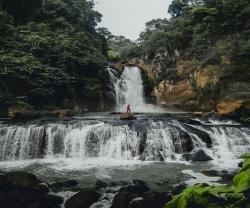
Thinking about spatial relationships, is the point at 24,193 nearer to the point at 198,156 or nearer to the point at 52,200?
the point at 52,200

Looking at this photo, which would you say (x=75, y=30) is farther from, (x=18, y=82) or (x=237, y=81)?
(x=237, y=81)

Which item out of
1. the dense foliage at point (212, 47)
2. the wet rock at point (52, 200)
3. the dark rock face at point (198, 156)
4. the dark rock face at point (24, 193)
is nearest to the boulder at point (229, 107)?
the dense foliage at point (212, 47)

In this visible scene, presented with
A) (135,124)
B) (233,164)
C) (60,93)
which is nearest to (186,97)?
(60,93)

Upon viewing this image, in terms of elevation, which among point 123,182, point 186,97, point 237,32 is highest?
point 237,32

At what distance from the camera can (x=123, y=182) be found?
11805 millimetres

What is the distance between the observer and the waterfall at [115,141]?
1686 cm

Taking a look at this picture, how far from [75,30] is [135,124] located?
767 inches

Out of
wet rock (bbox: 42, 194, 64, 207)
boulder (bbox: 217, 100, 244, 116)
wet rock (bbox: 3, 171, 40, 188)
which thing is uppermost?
boulder (bbox: 217, 100, 244, 116)

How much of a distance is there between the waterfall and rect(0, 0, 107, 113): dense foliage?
264 inches

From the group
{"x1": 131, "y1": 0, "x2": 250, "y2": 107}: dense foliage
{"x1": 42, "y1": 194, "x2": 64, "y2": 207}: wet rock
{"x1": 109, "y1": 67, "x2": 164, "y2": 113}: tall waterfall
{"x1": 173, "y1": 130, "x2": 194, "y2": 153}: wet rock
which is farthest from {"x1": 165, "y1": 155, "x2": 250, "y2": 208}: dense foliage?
{"x1": 109, "y1": 67, "x2": 164, "y2": 113}: tall waterfall

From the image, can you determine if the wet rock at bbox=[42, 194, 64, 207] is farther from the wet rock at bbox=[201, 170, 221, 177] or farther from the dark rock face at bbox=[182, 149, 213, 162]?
the dark rock face at bbox=[182, 149, 213, 162]

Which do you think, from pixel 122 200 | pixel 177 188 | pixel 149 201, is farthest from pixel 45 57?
pixel 149 201

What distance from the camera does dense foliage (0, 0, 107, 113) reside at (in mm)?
Result: 24875

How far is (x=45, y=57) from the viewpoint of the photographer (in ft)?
91.4
